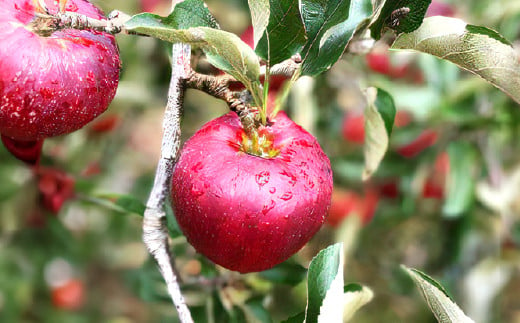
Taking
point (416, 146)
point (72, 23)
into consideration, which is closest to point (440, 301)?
point (72, 23)

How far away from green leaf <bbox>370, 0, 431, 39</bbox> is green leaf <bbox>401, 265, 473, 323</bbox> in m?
0.24

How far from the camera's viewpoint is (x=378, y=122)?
0.77 meters

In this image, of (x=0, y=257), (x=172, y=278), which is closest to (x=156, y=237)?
(x=172, y=278)

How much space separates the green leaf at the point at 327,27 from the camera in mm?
606

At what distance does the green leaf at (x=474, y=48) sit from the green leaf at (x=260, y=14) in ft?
0.46

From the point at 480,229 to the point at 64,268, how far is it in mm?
1274

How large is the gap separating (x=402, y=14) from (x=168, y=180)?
28cm

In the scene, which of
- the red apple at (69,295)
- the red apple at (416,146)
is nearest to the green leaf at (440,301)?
the red apple at (416,146)

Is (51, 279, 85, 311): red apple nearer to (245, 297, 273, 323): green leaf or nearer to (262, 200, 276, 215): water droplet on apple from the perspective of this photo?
(245, 297, 273, 323): green leaf

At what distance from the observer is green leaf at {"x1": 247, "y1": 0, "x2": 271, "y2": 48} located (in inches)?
22.9

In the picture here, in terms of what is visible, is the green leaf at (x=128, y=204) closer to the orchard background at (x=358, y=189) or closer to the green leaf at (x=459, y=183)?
the orchard background at (x=358, y=189)

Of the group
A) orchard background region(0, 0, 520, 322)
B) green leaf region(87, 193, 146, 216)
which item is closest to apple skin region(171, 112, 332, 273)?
green leaf region(87, 193, 146, 216)

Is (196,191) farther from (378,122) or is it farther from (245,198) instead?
(378,122)

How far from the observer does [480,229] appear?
61.1 inches
